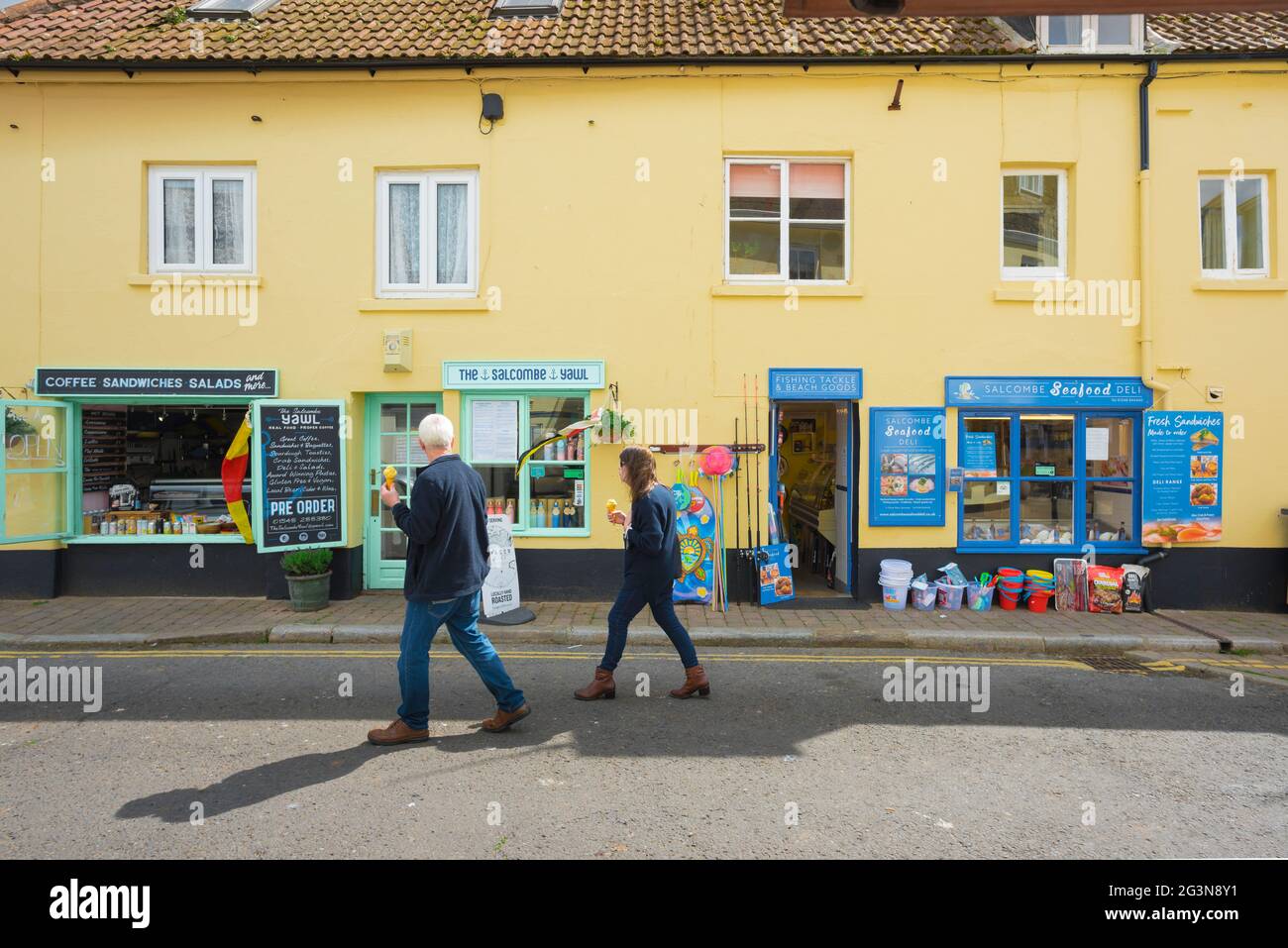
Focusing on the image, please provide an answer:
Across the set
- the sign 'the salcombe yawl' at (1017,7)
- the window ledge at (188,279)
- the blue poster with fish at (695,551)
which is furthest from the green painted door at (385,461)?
the sign 'the salcombe yawl' at (1017,7)

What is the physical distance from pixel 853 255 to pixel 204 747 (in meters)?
8.12

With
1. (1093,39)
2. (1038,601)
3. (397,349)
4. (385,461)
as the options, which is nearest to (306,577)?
(385,461)

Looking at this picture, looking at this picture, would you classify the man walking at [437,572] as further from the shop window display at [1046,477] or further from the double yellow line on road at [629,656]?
the shop window display at [1046,477]

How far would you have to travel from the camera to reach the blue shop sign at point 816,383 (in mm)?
9031

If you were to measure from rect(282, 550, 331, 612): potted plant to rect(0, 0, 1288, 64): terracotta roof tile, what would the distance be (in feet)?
19.1

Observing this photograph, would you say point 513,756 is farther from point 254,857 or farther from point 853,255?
point 853,255

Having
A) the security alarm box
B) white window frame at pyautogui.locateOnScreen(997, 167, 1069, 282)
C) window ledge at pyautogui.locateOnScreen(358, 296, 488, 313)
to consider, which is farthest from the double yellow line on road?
white window frame at pyautogui.locateOnScreen(997, 167, 1069, 282)

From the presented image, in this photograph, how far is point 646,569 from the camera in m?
5.58

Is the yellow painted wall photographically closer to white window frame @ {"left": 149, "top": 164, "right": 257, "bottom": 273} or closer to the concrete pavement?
white window frame @ {"left": 149, "top": 164, "right": 257, "bottom": 273}

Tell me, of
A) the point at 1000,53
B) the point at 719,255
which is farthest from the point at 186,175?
the point at 1000,53

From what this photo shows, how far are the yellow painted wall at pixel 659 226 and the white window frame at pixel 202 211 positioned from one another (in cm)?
17

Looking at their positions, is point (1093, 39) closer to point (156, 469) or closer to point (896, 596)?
point (896, 596)

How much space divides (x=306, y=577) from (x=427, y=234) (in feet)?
14.2

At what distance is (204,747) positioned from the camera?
4805 mm
